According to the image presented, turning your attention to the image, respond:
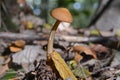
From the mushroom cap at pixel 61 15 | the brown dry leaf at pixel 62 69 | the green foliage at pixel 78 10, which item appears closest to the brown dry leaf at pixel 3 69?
the brown dry leaf at pixel 62 69

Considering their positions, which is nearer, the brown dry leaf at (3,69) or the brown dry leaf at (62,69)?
the brown dry leaf at (62,69)

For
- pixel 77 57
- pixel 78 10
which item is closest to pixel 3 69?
pixel 77 57

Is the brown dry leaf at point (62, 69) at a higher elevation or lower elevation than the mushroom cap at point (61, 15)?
lower

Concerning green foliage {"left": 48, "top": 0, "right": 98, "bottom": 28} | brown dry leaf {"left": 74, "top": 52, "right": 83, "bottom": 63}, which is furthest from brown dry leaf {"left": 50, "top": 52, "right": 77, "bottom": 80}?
green foliage {"left": 48, "top": 0, "right": 98, "bottom": 28}

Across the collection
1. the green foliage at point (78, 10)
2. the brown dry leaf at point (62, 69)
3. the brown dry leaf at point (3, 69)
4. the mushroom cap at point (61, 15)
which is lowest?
the green foliage at point (78, 10)

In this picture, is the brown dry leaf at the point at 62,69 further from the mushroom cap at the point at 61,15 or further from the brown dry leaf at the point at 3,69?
the brown dry leaf at the point at 3,69

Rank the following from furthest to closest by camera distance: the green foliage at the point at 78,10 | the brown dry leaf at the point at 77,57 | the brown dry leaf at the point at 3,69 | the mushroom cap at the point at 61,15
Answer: the green foliage at the point at 78,10
the brown dry leaf at the point at 77,57
the brown dry leaf at the point at 3,69
the mushroom cap at the point at 61,15

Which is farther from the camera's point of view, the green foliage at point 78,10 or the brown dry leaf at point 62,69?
the green foliage at point 78,10

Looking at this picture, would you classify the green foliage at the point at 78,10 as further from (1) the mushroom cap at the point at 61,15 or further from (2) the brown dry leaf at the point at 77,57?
(1) the mushroom cap at the point at 61,15

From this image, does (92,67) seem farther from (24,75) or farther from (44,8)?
(44,8)

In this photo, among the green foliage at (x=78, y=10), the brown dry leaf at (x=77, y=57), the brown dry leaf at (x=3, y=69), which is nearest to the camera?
the brown dry leaf at (x=3, y=69)

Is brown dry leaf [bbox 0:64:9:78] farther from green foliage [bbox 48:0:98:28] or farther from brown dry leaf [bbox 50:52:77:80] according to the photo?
green foliage [bbox 48:0:98:28]

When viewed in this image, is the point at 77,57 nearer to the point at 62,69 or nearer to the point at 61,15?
the point at 62,69

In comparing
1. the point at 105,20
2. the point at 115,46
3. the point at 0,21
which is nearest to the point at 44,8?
the point at 105,20
